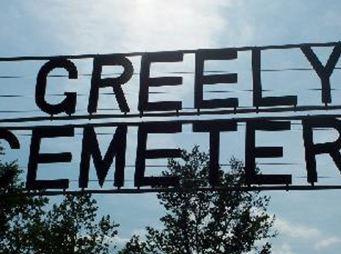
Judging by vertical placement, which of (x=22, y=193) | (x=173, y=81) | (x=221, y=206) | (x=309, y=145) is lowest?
(x=22, y=193)

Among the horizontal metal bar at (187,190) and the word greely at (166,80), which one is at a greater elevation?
the word greely at (166,80)

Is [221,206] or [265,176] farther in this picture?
[221,206]

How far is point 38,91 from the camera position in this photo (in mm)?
15344

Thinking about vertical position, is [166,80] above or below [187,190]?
above

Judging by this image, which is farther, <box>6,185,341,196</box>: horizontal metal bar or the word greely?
the word greely

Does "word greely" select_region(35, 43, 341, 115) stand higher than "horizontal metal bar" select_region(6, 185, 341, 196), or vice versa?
"word greely" select_region(35, 43, 341, 115)

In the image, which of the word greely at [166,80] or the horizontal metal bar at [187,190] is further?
the word greely at [166,80]

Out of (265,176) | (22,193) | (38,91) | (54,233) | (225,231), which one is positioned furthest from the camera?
(54,233)

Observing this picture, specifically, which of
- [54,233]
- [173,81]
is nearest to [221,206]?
[54,233]

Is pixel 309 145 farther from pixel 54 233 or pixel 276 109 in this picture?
pixel 54 233

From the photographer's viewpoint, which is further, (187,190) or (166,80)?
(166,80)

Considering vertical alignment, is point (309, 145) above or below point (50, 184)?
above

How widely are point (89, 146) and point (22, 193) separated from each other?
186 cm

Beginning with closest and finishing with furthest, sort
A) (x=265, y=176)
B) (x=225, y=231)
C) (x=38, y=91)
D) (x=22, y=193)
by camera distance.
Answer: (x=265, y=176), (x=22, y=193), (x=38, y=91), (x=225, y=231)
